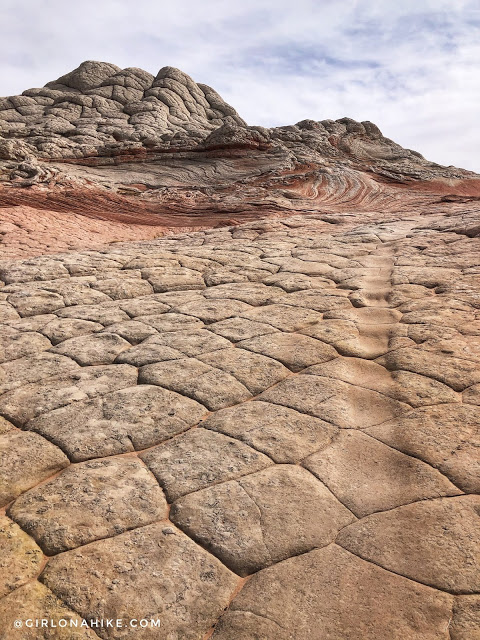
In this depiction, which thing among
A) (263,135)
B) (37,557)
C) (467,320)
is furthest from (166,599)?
(263,135)

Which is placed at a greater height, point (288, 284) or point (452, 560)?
point (288, 284)

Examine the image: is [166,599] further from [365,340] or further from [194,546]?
[365,340]

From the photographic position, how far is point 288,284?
497 cm

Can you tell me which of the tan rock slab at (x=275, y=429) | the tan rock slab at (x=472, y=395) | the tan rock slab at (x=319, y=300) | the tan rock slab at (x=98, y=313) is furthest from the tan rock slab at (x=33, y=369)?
the tan rock slab at (x=472, y=395)

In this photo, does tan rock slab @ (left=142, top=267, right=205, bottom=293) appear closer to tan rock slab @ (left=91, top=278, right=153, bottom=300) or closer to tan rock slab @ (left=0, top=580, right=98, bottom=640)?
tan rock slab @ (left=91, top=278, right=153, bottom=300)

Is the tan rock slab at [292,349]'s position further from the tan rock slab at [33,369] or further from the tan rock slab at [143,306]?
the tan rock slab at [33,369]

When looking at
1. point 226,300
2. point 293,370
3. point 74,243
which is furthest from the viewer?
point 74,243

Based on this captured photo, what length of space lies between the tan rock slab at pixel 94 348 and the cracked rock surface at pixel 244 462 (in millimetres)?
17

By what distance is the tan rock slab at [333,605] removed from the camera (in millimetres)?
1601

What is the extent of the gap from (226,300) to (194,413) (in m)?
1.91

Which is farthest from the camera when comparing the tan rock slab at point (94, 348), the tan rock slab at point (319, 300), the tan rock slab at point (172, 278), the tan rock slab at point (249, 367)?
the tan rock slab at point (172, 278)

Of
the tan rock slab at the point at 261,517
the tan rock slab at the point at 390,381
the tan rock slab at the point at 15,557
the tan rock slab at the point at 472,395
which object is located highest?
the tan rock slab at the point at 472,395

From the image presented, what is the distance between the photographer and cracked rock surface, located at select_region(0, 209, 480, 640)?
1700 mm

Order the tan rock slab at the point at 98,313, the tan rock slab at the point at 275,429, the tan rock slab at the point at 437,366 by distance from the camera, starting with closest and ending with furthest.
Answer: the tan rock slab at the point at 275,429 < the tan rock slab at the point at 437,366 < the tan rock slab at the point at 98,313
